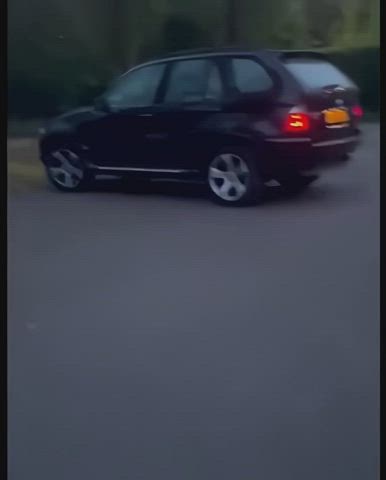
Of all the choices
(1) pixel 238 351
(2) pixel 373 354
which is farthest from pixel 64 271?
(2) pixel 373 354

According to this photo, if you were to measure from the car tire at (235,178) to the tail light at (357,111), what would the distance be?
339mm

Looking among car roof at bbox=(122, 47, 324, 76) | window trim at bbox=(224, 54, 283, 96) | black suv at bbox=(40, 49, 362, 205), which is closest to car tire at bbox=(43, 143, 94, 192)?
black suv at bbox=(40, 49, 362, 205)

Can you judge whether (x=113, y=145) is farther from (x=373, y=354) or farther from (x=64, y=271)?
(x=373, y=354)

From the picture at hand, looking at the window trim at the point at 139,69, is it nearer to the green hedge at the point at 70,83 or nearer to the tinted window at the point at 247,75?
the green hedge at the point at 70,83

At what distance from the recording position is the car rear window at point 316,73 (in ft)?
9.23

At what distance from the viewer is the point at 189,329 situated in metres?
2.89

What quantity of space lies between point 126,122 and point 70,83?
21 centimetres

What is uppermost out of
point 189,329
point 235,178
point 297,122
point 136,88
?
point 136,88

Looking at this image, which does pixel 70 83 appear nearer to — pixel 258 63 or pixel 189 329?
pixel 258 63

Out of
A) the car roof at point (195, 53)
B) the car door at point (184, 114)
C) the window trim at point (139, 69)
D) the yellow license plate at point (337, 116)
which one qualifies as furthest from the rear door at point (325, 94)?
the window trim at point (139, 69)

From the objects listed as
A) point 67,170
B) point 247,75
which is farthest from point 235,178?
point 67,170

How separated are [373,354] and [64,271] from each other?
102 centimetres

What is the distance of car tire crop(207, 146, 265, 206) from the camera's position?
2.85 m

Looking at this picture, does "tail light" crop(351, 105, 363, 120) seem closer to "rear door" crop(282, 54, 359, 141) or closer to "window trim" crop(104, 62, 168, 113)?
"rear door" crop(282, 54, 359, 141)
